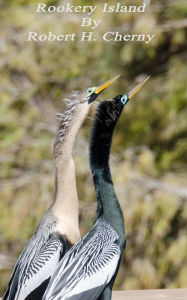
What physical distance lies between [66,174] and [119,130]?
406 centimetres

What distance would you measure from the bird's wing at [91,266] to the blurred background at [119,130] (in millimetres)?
3607

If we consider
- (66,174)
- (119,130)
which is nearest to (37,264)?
(66,174)

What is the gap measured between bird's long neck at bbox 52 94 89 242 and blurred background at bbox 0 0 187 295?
11.6 feet

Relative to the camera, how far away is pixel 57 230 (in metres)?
1.94

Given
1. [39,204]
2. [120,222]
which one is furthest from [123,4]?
[120,222]

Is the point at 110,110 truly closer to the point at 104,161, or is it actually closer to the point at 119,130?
the point at 104,161

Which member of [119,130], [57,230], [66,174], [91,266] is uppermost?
[119,130]

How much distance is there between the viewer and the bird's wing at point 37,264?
6.17 ft

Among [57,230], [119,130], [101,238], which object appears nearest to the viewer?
[101,238]

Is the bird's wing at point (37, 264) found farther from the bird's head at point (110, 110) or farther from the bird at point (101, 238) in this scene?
the bird's head at point (110, 110)

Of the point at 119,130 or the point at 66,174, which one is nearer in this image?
the point at 66,174

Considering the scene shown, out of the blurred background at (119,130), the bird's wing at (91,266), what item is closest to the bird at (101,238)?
the bird's wing at (91,266)

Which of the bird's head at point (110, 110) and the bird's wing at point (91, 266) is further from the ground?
the bird's head at point (110, 110)

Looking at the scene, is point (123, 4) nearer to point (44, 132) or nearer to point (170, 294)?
point (44, 132)
